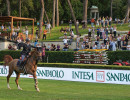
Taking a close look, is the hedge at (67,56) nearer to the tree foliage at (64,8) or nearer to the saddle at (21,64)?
the saddle at (21,64)

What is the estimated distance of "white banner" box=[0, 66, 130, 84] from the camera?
829 inches

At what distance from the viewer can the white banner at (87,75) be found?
21.0 m

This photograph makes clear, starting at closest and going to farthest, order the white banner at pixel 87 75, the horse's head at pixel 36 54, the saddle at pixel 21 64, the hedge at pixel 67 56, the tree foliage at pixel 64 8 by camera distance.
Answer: the horse's head at pixel 36 54
the saddle at pixel 21 64
the white banner at pixel 87 75
the hedge at pixel 67 56
the tree foliage at pixel 64 8

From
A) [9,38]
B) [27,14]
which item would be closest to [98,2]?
[27,14]

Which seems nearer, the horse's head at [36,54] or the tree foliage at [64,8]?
the horse's head at [36,54]

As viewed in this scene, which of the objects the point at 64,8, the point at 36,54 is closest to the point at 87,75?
the point at 36,54

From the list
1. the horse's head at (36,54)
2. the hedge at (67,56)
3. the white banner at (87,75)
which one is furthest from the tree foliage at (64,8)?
the horse's head at (36,54)

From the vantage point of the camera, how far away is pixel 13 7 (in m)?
85.0

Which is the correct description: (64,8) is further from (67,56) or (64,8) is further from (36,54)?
(36,54)

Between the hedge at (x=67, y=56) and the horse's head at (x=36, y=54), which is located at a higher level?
the horse's head at (x=36, y=54)

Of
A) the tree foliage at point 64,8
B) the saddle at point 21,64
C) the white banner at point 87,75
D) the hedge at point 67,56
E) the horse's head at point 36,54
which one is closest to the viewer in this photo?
the horse's head at point 36,54

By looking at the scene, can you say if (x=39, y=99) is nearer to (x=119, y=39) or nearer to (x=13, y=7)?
(x=119, y=39)

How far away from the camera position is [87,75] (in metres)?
22.8

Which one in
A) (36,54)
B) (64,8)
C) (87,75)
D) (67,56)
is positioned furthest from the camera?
(64,8)
